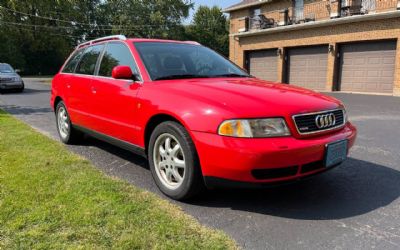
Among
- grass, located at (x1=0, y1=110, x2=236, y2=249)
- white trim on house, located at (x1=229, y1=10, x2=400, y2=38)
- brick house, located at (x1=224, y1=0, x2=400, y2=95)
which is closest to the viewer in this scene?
grass, located at (x1=0, y1=110, x2=236, y2=249)

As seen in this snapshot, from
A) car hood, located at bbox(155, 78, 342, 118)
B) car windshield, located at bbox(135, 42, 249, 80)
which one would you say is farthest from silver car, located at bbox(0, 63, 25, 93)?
car hood, located at bbox(155, 78, 342, 118)

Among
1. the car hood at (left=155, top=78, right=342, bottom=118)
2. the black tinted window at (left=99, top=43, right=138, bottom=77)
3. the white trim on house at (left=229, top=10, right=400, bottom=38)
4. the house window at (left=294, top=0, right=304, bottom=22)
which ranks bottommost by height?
the car hood at (left=155, top=78, right=342, bottom=118)

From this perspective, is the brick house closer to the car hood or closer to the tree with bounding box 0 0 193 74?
the car hood

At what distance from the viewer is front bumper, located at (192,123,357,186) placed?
9.76 ft

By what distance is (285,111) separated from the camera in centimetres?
316

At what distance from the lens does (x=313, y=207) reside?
3.44m

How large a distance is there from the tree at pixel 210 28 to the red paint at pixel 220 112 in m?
53.0

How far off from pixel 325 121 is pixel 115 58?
2.68 m

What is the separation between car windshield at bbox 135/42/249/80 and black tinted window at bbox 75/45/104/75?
0.97m

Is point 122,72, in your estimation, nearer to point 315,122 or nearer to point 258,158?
point 258,158

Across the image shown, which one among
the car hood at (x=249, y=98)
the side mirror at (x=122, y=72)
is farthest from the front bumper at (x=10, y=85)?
the car hood at (x=249, y=98)

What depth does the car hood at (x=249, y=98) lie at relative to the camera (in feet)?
10.3

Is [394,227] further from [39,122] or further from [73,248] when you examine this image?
[39,122]

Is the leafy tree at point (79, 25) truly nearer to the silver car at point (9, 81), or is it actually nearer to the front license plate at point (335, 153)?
the silver car at point (9, 81)
